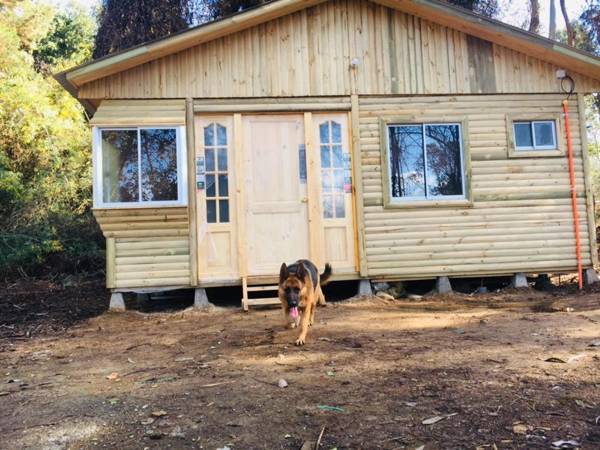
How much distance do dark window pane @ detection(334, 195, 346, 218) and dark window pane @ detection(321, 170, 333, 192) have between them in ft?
0.65

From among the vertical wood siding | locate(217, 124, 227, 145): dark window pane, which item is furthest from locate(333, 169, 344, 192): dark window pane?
locate(217, 124, 227, 145): dark window pane

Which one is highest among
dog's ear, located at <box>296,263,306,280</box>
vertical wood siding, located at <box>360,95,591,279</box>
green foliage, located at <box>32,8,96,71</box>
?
green foliage, located at <box>32,8,96,71</box>

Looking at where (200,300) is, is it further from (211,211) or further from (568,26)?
(568,26)

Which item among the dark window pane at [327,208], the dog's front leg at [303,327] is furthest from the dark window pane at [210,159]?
the dog's front leg at [303,327]

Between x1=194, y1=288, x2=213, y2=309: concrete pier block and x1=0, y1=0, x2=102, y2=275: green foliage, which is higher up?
x1=0, y1=0, x2=102, y2=275: green foliage

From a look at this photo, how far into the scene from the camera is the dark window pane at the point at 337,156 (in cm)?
794

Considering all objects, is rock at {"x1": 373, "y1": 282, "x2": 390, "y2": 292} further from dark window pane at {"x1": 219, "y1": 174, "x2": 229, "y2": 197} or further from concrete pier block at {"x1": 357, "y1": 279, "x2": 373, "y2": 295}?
dark window pane at {"x1": 219, "y1": 174, "x2": 229, "y2": 197}

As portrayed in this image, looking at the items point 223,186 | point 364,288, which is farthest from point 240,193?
point 364,288

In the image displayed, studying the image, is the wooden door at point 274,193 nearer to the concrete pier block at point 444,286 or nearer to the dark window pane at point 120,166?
the dark window pane at point 120,166

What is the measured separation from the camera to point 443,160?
8133 mm

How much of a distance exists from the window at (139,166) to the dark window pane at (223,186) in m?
0.59

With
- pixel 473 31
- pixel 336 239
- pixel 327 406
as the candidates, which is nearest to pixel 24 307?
pixel 336 239

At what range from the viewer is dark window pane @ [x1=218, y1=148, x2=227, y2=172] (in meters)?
7.75

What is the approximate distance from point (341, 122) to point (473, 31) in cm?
265
